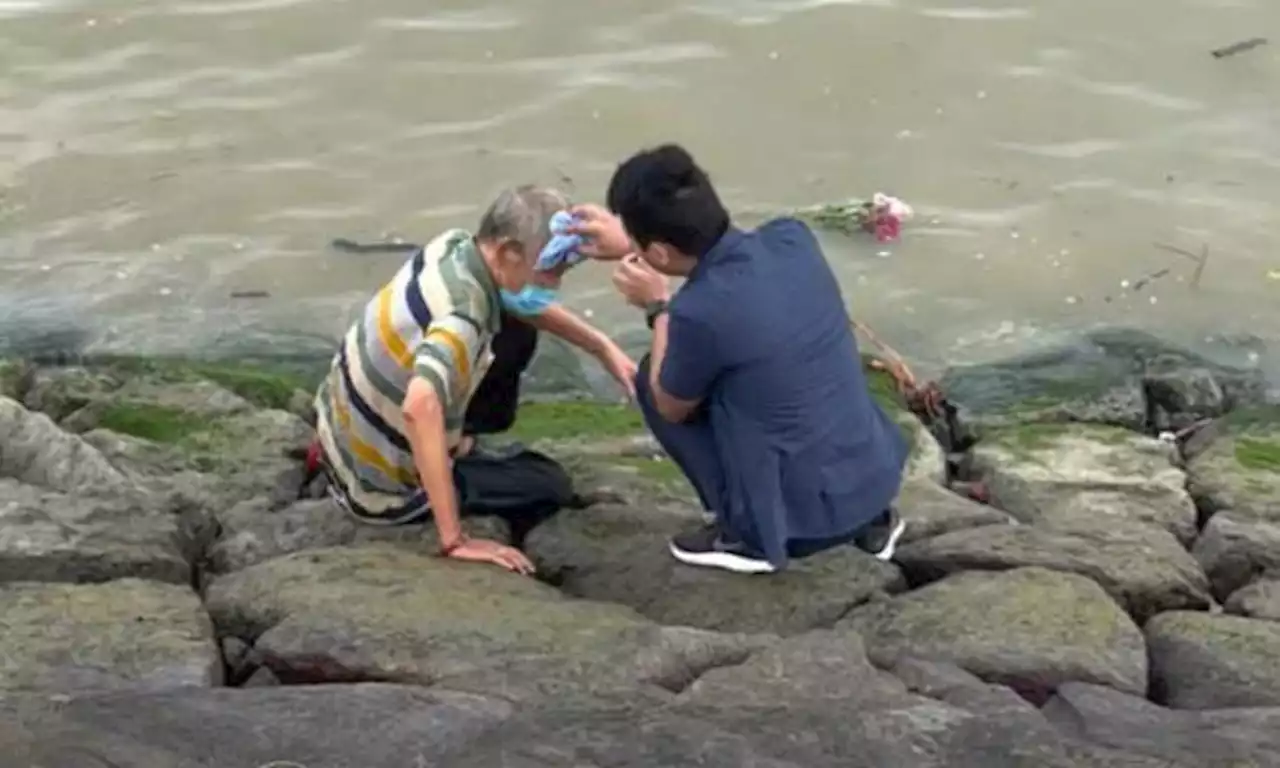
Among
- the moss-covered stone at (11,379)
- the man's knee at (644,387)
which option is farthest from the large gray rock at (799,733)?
the moss-covered stone at (11,379)

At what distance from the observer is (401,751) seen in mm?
4027

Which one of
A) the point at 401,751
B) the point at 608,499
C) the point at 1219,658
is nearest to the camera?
the point at 401,751

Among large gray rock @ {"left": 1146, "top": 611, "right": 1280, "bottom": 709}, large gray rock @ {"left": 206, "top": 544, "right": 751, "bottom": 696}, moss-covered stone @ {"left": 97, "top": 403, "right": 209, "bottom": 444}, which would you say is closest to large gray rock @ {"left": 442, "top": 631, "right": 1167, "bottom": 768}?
large gray rock @ {"left": 206, "top": 544, "right": 751, "bottom": 696}

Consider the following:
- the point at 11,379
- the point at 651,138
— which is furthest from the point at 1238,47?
the point at 11,379

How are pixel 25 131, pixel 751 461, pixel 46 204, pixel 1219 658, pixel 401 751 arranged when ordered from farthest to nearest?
pixel 25 131 < pixel 46 204 < pixel 751 461 < pixel 1219 658 < pixel 401 751

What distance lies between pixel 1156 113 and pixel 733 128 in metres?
2.49

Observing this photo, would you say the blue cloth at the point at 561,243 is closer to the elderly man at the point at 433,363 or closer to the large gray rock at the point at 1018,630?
the elderly man at the point at 433,363

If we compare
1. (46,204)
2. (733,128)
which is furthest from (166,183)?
(733,128)

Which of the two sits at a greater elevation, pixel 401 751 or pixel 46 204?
pixel 401 751

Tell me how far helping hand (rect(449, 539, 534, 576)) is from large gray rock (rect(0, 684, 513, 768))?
105 centimetres

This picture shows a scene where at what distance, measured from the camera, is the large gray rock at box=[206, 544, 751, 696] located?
14.9 ft

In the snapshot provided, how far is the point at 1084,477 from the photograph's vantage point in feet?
22.6

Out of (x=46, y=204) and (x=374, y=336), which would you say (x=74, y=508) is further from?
(x=46, y=204)

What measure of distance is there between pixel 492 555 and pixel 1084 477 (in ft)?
8.63
